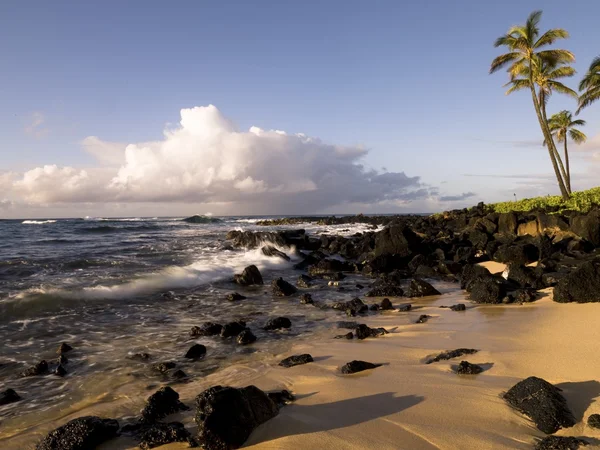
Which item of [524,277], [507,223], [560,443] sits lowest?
[560,443]

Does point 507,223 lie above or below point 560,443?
above

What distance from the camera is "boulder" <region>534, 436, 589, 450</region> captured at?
3.20 metres

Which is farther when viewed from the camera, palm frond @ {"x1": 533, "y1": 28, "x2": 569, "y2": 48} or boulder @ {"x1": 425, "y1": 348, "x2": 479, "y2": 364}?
palm frond @ {"x1": 533, "y1": 28, "x2": 569, "y2": 48}

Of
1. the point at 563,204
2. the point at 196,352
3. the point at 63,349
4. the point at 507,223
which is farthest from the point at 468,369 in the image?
the point at 563,204

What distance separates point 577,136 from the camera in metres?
40.5

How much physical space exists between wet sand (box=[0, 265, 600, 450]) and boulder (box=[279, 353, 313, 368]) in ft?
0.42

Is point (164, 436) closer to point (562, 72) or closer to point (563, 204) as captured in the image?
point (563, 204)

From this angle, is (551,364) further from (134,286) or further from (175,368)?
(134,286)

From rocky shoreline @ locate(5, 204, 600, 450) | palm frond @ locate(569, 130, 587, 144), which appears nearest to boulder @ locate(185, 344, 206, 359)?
rocky shoreline @ locate(5, 204, 600, 450)

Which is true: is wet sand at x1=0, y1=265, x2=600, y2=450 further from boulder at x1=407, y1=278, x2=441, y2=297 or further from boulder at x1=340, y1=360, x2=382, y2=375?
boulder at x1=407, y1=278, x2=441, y2=297

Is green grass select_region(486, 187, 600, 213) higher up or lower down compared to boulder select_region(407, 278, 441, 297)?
higher up

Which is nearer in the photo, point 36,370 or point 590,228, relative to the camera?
point 36,370

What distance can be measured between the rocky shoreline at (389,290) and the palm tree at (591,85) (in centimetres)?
1555

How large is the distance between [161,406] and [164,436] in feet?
2.07
